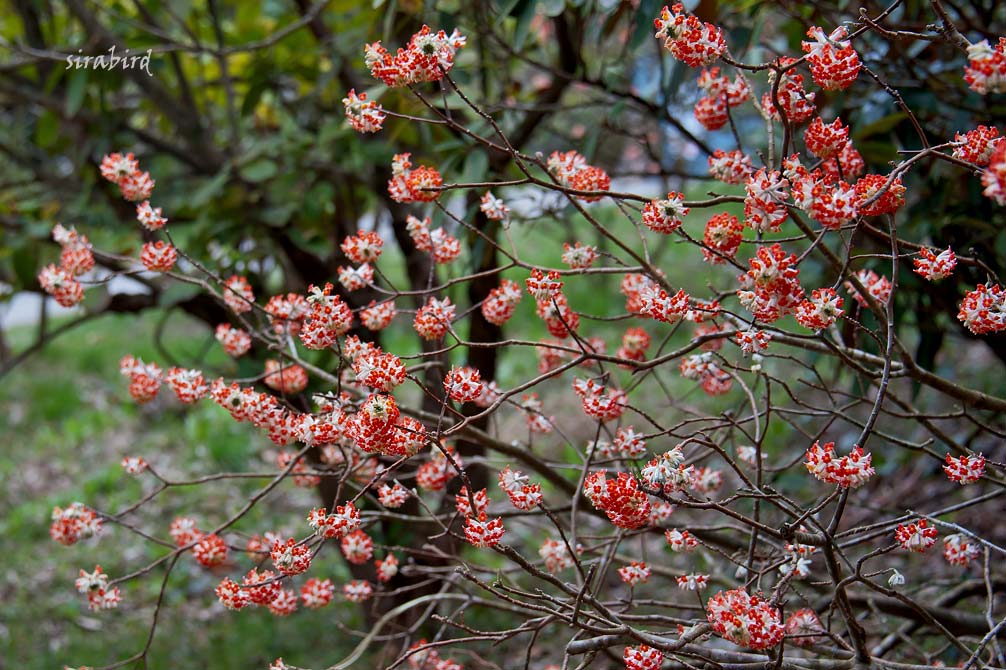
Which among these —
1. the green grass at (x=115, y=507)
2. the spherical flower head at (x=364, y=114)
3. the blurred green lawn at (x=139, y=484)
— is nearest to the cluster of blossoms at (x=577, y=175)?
the spherical flower head at (x=364, y=114)

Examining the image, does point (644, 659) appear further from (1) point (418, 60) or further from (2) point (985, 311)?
(1) point (418, 60)

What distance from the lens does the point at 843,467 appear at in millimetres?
1082

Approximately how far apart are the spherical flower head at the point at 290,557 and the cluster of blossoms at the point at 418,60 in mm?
616

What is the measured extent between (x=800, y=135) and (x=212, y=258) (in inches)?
54.3

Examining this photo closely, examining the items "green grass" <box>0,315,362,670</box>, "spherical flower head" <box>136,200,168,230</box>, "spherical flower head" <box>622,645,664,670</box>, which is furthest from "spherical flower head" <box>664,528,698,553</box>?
"green grass" <box>0,315,362,670</box>

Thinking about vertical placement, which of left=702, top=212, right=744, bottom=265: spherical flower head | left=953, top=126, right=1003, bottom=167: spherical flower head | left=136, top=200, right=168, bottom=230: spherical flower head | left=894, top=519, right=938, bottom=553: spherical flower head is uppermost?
left=136, top=200, right=168, bottom=230: spherical flower head

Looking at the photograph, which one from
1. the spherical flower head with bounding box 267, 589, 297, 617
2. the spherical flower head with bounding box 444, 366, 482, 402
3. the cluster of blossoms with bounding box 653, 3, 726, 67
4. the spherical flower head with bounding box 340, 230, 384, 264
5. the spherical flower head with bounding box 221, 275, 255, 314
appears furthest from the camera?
the spherical flower head with bounding box 221, 275, 255, 314

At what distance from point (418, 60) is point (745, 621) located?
0.78 metres

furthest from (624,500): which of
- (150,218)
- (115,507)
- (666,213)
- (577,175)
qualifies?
(115,507)

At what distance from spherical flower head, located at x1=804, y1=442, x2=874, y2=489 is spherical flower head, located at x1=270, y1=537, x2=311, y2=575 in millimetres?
655

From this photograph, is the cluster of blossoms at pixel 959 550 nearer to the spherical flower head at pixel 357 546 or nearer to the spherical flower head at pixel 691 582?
the spherical flower head at pixel 691 582

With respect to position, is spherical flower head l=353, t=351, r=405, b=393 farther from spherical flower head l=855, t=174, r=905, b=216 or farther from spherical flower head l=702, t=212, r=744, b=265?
spherical flower head l=855, t=174, r=905, b=216

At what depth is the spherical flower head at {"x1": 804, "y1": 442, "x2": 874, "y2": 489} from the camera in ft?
3.52

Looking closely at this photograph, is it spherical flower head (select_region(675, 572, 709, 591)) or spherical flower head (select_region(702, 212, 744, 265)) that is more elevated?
spherical flower head (select_region(702, 212, 744, 265))
